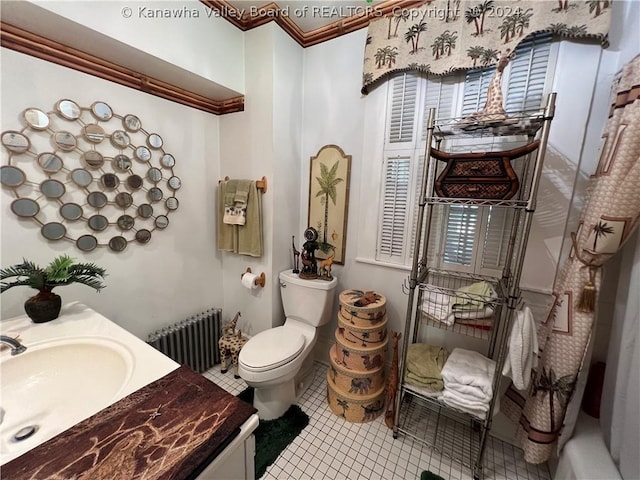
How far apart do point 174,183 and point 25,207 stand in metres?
0.70

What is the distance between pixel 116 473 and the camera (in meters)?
0.53

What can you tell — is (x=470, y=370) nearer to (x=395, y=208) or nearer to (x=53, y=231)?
(x=395, y=208)

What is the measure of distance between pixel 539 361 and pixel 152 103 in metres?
2.56

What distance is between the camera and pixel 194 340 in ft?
6.07

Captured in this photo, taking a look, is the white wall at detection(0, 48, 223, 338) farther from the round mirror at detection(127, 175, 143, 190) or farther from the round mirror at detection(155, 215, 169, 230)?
the round mirror at detection(127, 175, 143, 190)

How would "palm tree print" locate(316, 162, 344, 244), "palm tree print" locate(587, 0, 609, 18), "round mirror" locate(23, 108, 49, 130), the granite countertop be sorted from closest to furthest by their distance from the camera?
the granite countertop
"palm tree print" locate(587, 0, 609, 18)
"round mirror" locate(23, 108, 49, 130)
"palm tree print" locate(316, 162, 344, 244)

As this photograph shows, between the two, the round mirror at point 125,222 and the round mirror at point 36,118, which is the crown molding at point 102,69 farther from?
the round mirror at point 125,222

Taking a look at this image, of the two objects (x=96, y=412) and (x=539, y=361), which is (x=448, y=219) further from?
(x=96, y=412)

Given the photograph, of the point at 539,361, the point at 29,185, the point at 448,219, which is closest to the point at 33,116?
the point at 29,185

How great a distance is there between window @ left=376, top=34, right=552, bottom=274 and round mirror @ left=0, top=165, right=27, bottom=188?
1861 mm

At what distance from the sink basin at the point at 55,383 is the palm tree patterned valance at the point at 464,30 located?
1910 millimetres

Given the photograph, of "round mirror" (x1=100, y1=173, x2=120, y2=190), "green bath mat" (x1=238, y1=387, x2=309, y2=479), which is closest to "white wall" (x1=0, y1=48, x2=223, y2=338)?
"round mirror" (x1=100, y1=173, x2=120, y2=190)

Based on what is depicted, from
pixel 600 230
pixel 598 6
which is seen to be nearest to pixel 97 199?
pixel 600 230

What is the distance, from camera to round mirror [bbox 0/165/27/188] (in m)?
1.10
